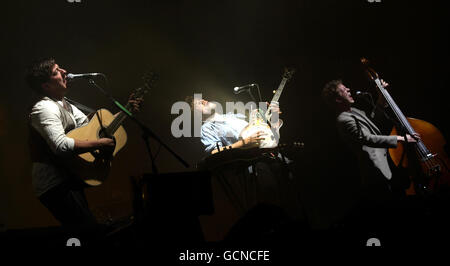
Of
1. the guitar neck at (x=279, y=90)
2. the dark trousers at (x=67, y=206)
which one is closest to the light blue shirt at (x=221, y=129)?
the guitar neck at (x=279, y=90)

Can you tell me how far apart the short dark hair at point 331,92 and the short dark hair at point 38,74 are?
10.0 ft

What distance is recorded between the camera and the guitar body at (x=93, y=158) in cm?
299

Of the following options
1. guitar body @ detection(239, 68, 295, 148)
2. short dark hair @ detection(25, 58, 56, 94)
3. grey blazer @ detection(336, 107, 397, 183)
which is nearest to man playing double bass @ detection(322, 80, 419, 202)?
grey blazer @ detection(336, 107, 397, 183)

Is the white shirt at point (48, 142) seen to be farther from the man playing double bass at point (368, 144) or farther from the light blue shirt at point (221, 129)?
the man playing double bass at point (368, 144)

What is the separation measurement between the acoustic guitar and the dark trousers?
164mm

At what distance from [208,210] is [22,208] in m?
2.66

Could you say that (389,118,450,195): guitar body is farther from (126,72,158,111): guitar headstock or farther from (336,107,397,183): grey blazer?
(126,72,158,111): guitar headstock

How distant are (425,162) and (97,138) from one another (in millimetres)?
3180

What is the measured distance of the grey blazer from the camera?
12.1 ft

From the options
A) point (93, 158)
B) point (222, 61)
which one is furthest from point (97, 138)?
point (222, 61)

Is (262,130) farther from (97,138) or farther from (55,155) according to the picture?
(55,155)

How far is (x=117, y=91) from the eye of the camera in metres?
4.29
